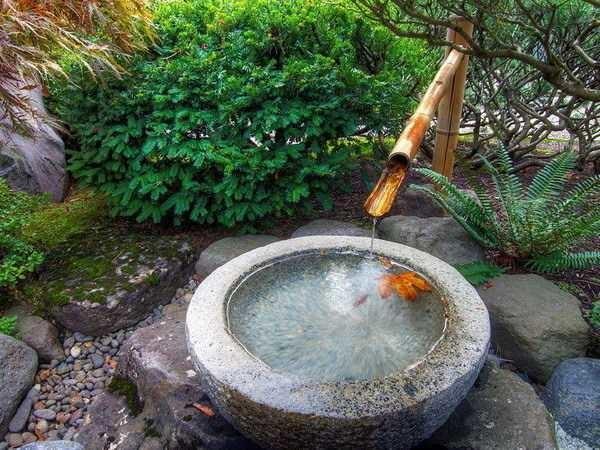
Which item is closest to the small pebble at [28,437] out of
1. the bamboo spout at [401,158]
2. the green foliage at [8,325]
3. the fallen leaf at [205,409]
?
the green foliage at [8,325]

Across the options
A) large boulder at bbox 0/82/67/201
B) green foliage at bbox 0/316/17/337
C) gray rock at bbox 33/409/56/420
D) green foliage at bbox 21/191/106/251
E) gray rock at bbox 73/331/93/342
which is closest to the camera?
gray rock at bbox 33/409/56/420

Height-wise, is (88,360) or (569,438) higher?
(569,438)

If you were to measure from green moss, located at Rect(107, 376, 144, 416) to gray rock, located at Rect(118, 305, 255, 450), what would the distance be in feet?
0.09

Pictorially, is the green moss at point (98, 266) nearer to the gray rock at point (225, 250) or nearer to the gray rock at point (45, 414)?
the gray rock at point (225, 250)

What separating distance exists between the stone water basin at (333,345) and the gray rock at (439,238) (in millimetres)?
685

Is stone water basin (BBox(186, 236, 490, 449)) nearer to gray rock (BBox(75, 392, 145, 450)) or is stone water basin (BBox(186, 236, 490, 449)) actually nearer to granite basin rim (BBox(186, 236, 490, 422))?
granite basin rim (BBox(186, 236, 490, 422))

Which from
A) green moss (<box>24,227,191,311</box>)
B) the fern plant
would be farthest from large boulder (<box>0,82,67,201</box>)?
the fern plant

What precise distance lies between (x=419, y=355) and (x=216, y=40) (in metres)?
2.45

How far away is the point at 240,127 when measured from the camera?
2.83m

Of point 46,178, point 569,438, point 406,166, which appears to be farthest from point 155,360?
point 46,178

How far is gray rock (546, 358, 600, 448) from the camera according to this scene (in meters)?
1.96

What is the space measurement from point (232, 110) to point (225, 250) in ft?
3.07

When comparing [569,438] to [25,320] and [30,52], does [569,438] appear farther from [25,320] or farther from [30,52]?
[30,52]

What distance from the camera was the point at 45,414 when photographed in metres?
2.22
